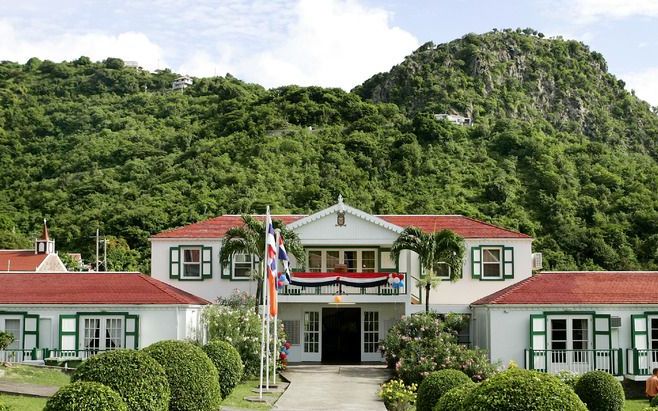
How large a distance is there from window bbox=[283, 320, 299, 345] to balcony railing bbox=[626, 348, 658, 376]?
13522 millimetres

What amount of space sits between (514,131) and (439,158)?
9.64 metres

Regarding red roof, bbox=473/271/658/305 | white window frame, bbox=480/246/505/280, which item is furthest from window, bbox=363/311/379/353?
red roof, bbox=473/271/658/305

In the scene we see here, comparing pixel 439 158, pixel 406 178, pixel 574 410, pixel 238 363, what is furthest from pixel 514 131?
pixel 574 410

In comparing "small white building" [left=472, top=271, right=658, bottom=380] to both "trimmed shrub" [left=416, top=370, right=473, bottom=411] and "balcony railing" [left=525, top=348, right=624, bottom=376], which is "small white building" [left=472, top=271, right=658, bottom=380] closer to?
"balcony railing" [left=525, top=348, right=624, bottom=376]

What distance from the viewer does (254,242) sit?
3609cm

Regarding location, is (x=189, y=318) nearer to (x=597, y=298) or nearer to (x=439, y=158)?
(x=597, y=298)

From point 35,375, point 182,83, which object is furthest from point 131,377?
point 182,83

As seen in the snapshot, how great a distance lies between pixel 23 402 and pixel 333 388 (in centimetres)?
1097

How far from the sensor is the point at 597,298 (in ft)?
112

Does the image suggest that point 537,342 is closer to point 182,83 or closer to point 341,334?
point 341,334

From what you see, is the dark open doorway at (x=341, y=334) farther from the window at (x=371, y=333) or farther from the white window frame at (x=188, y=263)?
the white window frame at (x=188, y=263)

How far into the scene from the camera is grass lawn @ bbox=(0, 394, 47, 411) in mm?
21891

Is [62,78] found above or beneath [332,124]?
above

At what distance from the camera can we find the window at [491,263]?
40.8 m
